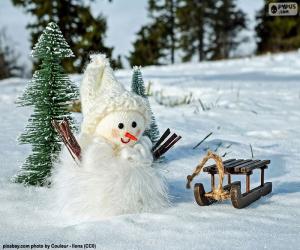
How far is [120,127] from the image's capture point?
3.37 metres

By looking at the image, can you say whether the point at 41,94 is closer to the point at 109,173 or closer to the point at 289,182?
the point at 109,173

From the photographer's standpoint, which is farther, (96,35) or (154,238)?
(96,35)

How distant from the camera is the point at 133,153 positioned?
3371 millimetres

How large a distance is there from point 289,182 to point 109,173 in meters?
1.77

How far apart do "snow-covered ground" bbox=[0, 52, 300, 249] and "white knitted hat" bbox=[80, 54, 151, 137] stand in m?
0.55

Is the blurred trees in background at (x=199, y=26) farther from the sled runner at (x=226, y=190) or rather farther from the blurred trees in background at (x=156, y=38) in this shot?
the sled runner at (x=226, y=190)

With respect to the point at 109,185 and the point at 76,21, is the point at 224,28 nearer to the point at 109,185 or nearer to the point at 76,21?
the point at 76,21

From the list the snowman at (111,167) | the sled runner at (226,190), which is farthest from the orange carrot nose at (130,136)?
the sled runner at (226,190)

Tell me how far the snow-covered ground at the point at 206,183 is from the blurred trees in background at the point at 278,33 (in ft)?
62.1

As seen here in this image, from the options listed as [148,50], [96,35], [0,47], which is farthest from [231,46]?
[96,35]

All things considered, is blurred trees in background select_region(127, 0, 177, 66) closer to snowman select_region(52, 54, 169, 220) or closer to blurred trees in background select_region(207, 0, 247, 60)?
blurred trees in background select_region(207, 0, 247, 60)

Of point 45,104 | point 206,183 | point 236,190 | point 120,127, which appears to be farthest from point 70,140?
point 206,183

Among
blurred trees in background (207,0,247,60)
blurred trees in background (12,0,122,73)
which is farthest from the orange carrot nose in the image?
blurred trees in background (207,0,247,60)

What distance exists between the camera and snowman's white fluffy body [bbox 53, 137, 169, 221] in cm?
320
